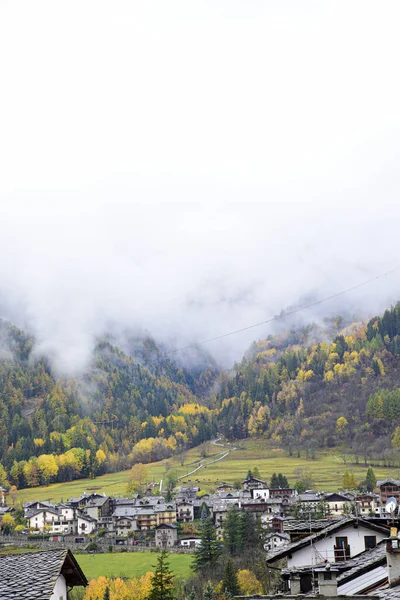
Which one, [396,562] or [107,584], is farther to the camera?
[107,584]

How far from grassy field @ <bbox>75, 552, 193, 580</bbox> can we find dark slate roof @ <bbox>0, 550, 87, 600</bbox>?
62.9 meters

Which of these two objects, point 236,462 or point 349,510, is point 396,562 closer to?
point 349,510

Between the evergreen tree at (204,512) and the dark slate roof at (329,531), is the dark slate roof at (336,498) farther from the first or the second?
the dark slate roof at (329,531)

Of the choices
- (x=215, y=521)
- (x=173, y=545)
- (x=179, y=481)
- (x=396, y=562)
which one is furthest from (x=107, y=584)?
(x=179, y=481)

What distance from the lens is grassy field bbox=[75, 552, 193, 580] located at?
7981cm

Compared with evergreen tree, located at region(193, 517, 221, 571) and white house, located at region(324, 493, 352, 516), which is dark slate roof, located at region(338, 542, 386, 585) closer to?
evergreen tree, located at region(193, 517, 221, 571)

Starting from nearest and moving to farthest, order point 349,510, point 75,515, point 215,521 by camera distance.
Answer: point 349,510, point 215,521, point 75,515

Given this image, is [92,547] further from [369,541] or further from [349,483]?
[369,541]

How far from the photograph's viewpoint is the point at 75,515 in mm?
129750

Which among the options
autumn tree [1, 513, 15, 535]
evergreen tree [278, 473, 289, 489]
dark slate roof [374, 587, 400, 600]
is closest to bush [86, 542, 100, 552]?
autumn tree [1, 513, 15, 535]

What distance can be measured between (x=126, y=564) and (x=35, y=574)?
78227 mm

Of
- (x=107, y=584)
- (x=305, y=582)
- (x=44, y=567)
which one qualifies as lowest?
(x=107, y=584)

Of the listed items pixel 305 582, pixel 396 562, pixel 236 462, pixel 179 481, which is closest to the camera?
pixel 396 562

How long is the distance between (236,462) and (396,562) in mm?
179350
